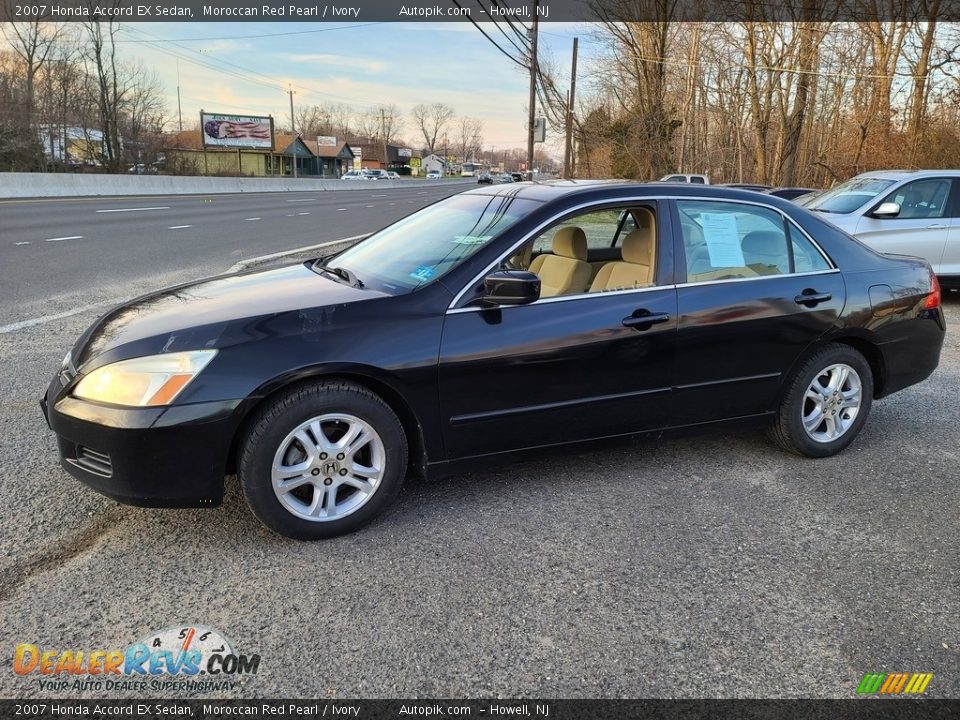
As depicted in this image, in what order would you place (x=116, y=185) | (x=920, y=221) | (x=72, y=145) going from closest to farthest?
(x=920, y=221), (x=116, y=185), (x=72, y=145)

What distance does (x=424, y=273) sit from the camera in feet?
11.5

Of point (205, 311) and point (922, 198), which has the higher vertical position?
point (922, 198)

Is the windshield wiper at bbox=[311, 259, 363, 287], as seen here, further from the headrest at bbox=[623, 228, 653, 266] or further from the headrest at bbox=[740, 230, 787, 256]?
the headrest at bbox=[740, 230, 787, 256]

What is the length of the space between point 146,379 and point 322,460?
30.8 inches

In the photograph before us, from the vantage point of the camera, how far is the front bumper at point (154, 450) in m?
2.77

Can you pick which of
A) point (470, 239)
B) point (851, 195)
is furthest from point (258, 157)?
point (470, 239)

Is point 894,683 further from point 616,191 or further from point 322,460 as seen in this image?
point 616,191

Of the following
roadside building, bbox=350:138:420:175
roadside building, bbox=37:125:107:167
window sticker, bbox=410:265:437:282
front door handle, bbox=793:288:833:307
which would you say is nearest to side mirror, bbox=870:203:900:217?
front door handle, bbox=793:288:833:307

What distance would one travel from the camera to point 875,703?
2.25m

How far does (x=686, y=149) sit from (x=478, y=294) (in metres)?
42.3

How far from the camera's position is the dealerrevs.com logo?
7.30 ft

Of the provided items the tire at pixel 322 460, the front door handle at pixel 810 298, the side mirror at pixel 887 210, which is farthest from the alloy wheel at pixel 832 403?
the side mirror at pixel 887 210

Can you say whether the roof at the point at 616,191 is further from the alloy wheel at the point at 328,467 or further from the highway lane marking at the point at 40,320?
the highway lane marking at the point at 40,320

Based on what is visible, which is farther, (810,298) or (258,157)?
(258,157)
